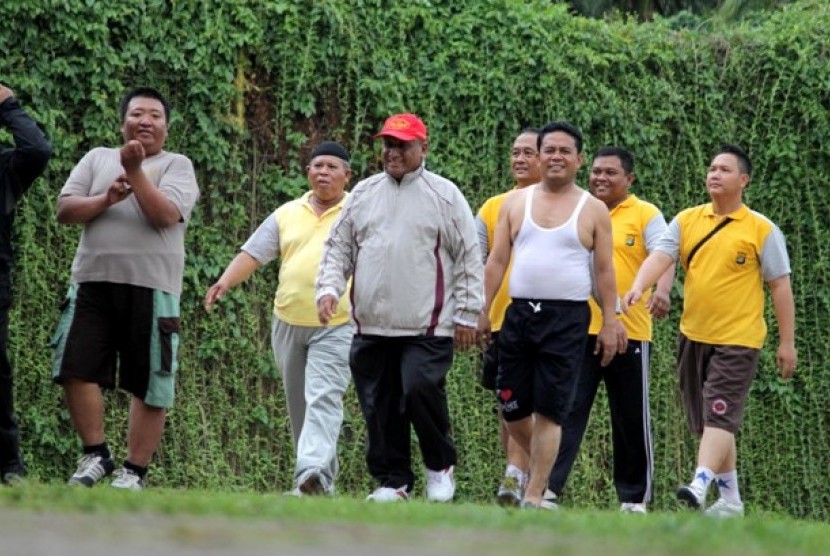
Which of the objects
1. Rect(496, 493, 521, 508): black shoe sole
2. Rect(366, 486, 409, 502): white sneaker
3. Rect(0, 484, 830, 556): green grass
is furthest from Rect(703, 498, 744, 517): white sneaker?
Rect(0, 484, 830, 556): green grass

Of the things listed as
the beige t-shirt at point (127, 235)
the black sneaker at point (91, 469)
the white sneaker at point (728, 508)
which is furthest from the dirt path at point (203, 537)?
the white sneaker at point (728, 508)

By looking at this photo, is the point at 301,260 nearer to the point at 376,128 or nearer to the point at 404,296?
the point at 404,296

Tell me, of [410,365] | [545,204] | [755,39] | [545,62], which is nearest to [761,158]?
[755,39]

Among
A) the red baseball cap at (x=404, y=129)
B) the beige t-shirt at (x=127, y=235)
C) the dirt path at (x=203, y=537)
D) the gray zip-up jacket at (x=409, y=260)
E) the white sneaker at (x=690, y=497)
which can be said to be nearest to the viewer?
the dirt path at (x=203, y=537)

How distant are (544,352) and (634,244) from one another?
1706 mm

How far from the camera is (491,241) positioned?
10781mm

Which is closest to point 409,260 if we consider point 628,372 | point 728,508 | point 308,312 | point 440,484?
point 440,484

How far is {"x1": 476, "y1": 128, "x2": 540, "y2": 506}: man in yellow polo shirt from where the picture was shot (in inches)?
386

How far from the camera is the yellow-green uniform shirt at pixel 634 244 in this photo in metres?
10.6

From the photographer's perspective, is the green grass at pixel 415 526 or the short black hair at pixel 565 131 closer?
the green grass at pixel 415 526

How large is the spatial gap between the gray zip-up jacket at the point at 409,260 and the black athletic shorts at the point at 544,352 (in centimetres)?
32

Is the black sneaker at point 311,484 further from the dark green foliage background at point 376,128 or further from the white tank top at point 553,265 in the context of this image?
the dark green foliage background at point 376,128

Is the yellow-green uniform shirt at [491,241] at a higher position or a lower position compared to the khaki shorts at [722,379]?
higher

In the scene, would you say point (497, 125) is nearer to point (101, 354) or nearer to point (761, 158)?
point (761, 158)
